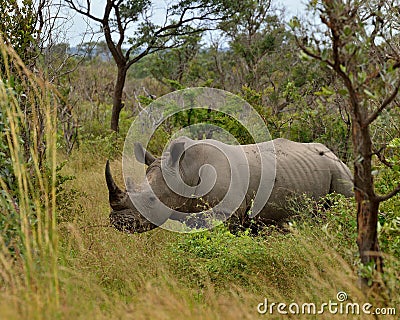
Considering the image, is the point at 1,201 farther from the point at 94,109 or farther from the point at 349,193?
the point at 94,109

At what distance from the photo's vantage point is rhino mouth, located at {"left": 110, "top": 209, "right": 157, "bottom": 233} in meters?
5.69

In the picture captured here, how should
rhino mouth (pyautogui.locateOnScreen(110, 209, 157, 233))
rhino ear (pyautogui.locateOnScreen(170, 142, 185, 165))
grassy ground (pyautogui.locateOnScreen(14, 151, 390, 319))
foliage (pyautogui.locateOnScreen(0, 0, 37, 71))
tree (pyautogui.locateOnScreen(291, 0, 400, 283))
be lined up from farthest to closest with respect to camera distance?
1. rhino ear (pyautogui.locateOnScreen(170, 142, 185, 165))
2. rhino mouth (pyautogui.locateOnScreen(110, 209, 157, 233))
3. foliage (pyautogui.locateOnScreen(0, 0, 37, 71))
4. grassy ground (pyautogui.locateOnScreen(14, 151, 390, 319))
5. tree (pyautogui.locateOnScreen(291, 0, 400, 283))

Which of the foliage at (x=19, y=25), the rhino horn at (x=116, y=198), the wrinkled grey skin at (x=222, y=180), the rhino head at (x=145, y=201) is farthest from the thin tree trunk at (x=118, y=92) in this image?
the rhino horn at (x=116, y=198)

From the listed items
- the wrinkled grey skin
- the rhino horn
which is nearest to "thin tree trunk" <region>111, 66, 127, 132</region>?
the wrinkled grey skin

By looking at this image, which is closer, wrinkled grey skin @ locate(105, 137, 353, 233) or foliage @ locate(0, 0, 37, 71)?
foliage @ locate(0, 0, 37, 71)

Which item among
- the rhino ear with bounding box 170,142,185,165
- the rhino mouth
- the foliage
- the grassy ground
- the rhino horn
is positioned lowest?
the grassy ground

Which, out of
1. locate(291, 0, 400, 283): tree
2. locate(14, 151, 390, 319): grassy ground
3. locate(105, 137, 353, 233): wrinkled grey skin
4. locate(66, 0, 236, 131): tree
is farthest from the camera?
locate(66, 0, 236, 131): tree

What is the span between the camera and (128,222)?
18.7ft

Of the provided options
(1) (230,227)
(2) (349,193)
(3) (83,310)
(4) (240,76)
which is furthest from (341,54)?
(4) (240,76)

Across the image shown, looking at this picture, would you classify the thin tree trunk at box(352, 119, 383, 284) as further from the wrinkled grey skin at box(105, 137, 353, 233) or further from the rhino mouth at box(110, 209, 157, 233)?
the rhino mouth at box(110, 209, 157, 233)

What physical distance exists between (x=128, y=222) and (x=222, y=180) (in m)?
1.20

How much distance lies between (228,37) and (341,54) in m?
13.8

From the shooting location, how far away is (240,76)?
16.5 metres

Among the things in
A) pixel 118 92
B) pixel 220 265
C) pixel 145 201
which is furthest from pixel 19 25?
pixel 118 92
